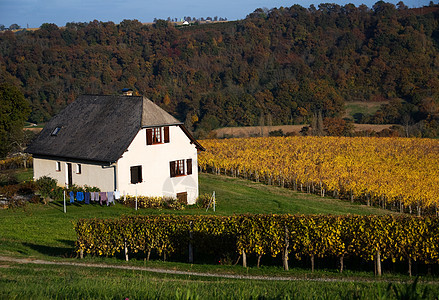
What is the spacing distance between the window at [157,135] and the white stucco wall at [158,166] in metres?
0.28

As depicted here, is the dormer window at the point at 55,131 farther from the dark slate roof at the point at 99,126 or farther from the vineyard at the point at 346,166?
the vineyard at the point at 346,166

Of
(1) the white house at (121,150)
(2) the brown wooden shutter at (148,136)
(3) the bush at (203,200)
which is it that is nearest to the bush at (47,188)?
(1) the white house at (121,150)

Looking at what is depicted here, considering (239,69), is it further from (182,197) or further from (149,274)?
(149,274)

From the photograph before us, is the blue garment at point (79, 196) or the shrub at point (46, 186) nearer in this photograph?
the blue garment at point (79, 196)

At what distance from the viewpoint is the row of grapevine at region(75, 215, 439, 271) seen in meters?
19.9

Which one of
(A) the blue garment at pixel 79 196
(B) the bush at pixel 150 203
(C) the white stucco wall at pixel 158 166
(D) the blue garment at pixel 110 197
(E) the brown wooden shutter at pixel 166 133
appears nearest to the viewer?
(D) the blue garment at pixel 110 197

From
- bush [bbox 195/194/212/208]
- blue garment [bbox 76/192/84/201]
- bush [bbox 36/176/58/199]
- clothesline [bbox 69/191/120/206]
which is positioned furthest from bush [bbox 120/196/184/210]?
bush [bbox 36/176/58/199]

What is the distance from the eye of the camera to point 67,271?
18.4m

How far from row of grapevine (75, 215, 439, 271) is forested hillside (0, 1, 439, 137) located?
95701 mm

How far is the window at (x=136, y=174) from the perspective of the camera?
37.9m

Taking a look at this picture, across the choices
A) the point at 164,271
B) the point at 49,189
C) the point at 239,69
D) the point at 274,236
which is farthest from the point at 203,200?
the point at 239,69

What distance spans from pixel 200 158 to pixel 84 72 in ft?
313

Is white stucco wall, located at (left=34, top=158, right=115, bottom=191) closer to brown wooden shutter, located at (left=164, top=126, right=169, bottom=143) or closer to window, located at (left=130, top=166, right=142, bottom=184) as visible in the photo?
window, located at (left=130, top=166, right=142, bottom=184)

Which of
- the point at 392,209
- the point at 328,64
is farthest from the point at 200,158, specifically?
the point at 328,64
